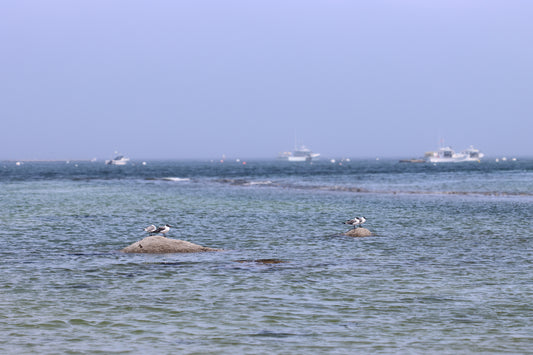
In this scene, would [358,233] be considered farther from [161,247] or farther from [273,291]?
[273,291]

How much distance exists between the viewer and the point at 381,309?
14.5 metres

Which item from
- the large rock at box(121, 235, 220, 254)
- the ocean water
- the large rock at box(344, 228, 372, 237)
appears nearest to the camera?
the ocean water

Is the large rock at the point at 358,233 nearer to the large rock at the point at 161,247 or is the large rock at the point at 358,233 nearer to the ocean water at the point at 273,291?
the ocean water at the point at 273,291

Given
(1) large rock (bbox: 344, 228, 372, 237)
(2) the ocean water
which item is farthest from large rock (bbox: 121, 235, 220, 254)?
(1) large rock (bbox: 344, 228, 372, 237)

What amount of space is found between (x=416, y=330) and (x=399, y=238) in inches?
617

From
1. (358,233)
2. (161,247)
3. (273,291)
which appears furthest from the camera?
(358,233)

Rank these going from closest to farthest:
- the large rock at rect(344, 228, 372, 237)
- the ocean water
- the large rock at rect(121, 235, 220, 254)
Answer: the ocean water < the large rock at rect(121, 235, 220, 254) < the large rock at rect(344, 228, 372, 237)

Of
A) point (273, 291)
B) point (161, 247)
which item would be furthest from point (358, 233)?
point (273, 291)

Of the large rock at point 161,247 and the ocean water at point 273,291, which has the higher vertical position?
the large rock at point 161,247

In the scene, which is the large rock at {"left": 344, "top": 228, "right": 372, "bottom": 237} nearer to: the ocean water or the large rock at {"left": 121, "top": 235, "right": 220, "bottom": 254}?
the ocean water

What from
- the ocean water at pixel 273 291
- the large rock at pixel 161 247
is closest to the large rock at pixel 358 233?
the ocean water at pixel 273 291

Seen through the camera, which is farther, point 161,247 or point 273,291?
point 161,247

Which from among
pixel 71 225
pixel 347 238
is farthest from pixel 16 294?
pixel 71 225

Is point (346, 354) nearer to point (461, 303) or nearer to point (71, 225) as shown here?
point (461, 303)
